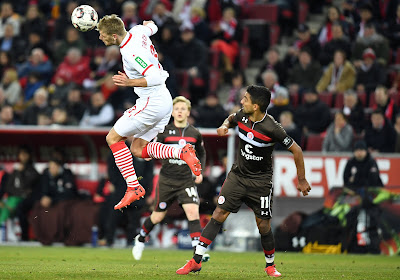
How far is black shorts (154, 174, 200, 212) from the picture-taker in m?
13.0

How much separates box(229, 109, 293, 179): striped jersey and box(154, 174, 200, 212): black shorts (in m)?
2.97

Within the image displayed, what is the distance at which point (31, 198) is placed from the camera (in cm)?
1770

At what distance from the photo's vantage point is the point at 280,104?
17.8 meters

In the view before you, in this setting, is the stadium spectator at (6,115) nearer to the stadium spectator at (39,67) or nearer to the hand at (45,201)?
the stadium spectator at (39,67)

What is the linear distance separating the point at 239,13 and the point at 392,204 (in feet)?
25.8

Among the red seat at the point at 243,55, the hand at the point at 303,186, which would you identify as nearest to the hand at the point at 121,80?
the hand at the point at 303,186

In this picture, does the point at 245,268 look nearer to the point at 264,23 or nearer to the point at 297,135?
the point at 297,135

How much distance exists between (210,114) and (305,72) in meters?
2.54

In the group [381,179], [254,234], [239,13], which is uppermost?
[239,13]

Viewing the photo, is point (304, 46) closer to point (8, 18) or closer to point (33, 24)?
point (33, 24)

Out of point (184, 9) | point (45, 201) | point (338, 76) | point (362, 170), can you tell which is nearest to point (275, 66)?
point (338, 76)

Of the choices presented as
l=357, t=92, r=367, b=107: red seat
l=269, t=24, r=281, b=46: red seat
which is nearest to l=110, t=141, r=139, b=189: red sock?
l=357, t=92, r=367, b=107: red seat

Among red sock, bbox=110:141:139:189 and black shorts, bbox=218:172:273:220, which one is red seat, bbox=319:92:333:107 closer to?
red sock, bbox=110:141:139:189

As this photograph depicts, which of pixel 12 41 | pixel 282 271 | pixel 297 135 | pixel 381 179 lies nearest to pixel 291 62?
pixel 297 135
